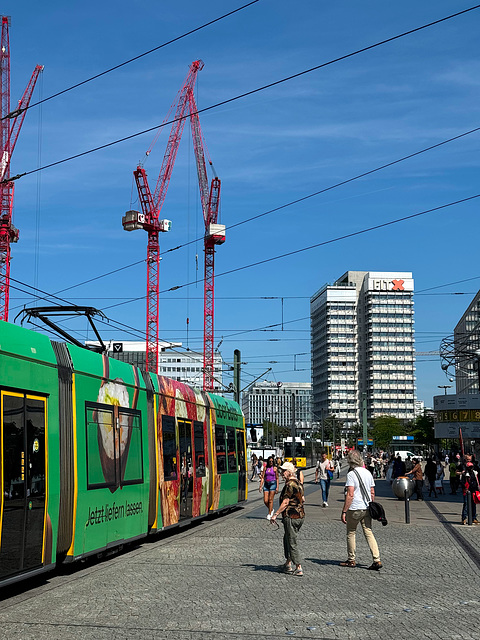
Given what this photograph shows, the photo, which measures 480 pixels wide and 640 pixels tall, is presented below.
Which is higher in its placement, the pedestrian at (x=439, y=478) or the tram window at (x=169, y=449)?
the tram window at (x=169, y=449)

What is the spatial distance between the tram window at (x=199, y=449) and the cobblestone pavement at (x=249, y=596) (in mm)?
3323

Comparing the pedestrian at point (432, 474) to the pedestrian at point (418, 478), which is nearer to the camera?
the pedestrian at point (418, 478)

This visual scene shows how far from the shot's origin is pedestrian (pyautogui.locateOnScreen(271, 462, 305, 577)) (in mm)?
11383

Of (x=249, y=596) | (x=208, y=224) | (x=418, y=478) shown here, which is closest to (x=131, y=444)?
(x=249, y=596)

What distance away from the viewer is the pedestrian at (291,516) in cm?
1138

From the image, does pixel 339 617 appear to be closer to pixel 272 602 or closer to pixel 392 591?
pixel 272 602

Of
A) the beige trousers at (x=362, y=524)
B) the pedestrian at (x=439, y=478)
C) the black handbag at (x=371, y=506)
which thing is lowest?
the pedestrian at (x=439, y=478)

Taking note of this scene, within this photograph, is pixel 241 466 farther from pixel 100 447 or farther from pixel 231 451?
pixel 100 447

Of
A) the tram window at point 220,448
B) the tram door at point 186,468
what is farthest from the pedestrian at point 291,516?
the tram window at point 220,448

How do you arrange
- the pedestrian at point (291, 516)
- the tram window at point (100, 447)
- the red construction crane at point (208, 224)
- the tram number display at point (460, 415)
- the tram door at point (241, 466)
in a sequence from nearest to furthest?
1. the pedestrian at point (291, 516)
2. the tram window at point (100, 447)
3. the tram door at point (241, 466)
4. the tram number display at point (460, 415)
5. the red construction crane at point (208, 224)

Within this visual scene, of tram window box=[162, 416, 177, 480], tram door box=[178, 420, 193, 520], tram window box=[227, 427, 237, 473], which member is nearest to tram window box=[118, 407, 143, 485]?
tram window box=[162, 416, 177, 480]

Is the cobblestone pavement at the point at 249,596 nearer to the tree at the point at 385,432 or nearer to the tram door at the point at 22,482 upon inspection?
the tram door at the point at 22,482

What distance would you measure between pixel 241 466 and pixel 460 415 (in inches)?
764

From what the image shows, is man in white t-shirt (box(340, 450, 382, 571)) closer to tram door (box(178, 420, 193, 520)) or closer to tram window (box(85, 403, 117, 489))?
tram window (box(85, 403, 117, 489))
